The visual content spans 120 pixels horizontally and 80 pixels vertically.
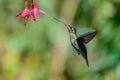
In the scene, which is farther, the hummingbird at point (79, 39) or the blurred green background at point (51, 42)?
the blurred green background at point (51, 42)

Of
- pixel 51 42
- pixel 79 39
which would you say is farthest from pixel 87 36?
pixel 51 42

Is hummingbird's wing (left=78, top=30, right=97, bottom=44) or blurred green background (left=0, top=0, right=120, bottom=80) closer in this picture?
hummingbird's wing (left=78, top=30, right=97, bottom=44)

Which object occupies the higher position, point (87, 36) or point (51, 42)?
point (87, 36)

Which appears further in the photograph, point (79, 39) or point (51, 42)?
point (51, 42)

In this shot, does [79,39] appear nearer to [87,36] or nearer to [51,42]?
[87,36]

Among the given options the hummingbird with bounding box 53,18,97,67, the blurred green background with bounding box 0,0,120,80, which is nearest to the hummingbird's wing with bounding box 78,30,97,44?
the hummingbird with bounding box 53,18,97,67

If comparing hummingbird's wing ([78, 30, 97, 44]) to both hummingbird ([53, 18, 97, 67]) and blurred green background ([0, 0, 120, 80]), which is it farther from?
blurred green background ([0, 0, 120, 80])

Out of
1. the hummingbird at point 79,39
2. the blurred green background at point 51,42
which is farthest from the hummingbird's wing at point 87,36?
the blurred green background at point 51,42

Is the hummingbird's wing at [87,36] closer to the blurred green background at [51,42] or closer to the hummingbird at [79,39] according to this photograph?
the hummingbird at [79,39]

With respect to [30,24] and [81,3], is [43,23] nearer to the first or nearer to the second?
[30,24]
